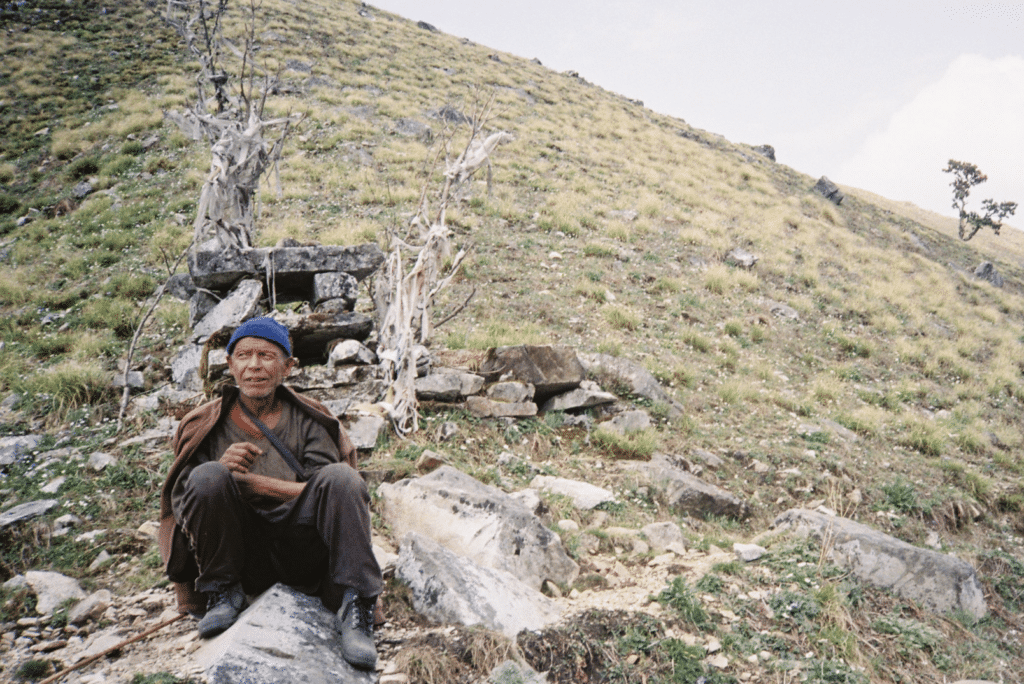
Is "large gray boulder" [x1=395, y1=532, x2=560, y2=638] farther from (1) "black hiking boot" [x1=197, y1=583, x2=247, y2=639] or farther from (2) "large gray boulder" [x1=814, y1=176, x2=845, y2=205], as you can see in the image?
(2) "large gray boulder" [x1=814, y1=176, x2=845, y2=205]

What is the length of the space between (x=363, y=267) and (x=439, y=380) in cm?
165

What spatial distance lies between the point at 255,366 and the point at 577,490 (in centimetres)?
310

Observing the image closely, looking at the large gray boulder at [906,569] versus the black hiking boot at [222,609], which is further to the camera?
the large gray boulder at [906,569]

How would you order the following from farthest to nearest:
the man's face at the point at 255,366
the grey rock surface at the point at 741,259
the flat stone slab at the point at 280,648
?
the grey rock surface at the point at 741,259, the man's face at the point at 255,366, the flat stone slab at the point at 280,648

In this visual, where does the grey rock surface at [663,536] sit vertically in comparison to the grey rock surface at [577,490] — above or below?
above

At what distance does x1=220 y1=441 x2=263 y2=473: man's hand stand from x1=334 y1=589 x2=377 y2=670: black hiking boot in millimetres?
748

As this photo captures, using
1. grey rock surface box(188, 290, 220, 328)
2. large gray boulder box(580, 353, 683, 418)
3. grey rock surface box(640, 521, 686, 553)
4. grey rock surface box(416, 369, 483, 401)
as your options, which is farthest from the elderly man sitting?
large gray boulder box(580, 353, 683, 418)

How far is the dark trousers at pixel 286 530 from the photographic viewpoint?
231 centimetres

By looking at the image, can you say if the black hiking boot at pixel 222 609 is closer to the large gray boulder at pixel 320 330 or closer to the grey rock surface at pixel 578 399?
the large gray boulder at pixel 320 330

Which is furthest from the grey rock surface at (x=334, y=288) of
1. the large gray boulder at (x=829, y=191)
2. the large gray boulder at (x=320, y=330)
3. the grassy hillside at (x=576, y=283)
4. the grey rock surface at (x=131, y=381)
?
the large gray boulder at (x=829, y=191)

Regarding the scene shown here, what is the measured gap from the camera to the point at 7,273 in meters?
8.48

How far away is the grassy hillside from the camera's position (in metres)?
5.45

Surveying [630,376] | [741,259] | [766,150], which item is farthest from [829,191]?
[630,376]

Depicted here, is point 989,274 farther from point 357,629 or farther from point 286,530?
point 286,530
